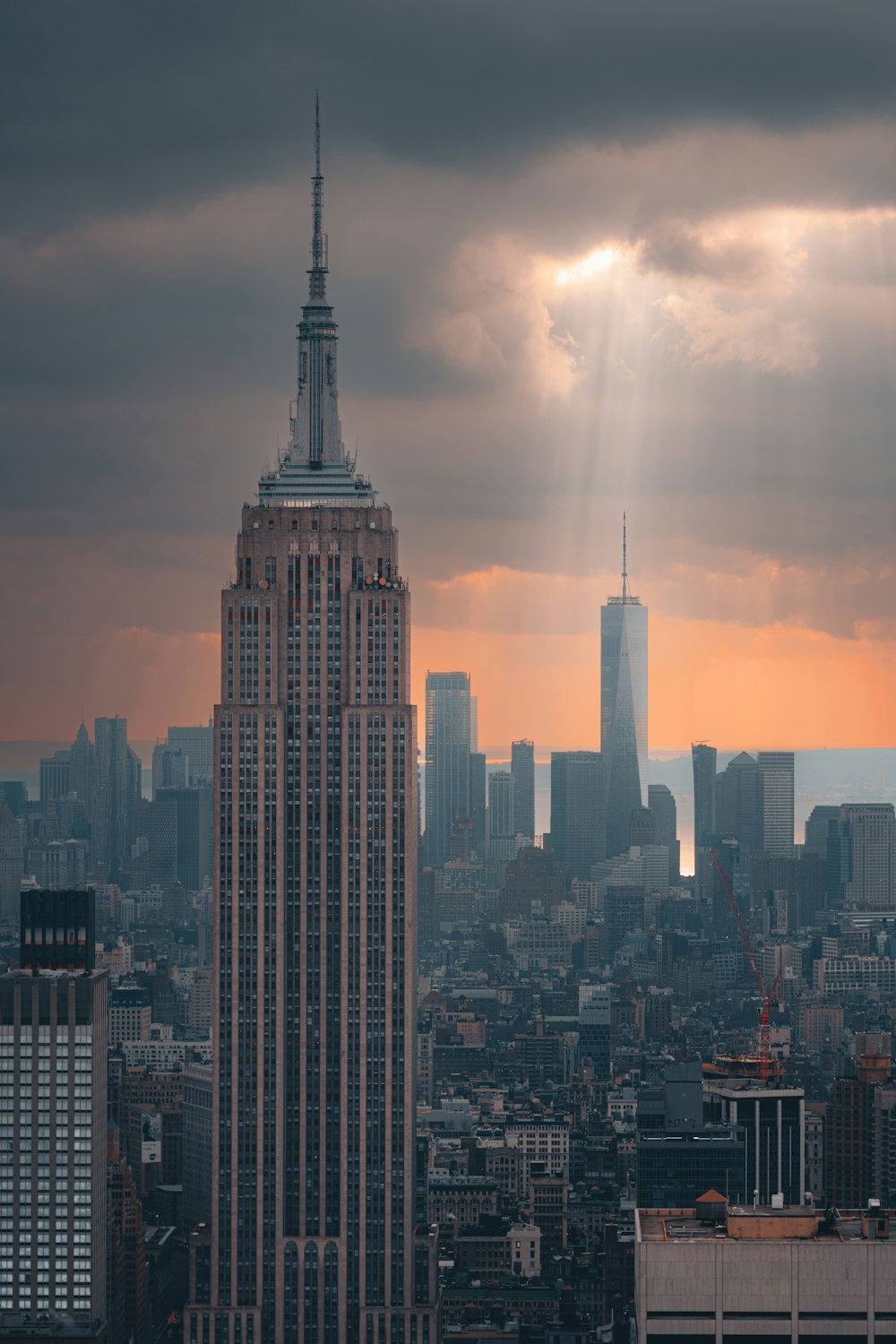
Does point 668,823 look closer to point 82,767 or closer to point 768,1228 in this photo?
point 82,767

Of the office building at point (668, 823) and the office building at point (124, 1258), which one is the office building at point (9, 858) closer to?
the office building at point (124, 1258)

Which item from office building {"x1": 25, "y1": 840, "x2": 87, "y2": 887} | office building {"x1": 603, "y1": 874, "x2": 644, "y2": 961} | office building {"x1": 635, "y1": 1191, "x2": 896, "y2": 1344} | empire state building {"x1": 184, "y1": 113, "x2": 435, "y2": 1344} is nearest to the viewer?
office building {"x1": 635, "y1": 1191, "x2": 896, "y2": 1344}

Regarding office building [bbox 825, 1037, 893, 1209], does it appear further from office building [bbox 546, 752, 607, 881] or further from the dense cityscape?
office building [bbox 546, 752, 607, 881]

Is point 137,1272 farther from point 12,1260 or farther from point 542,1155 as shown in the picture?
point 542,1155

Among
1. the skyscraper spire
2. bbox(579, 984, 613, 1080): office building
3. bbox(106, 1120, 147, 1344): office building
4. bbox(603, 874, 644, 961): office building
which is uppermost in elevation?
the skyscraper spire

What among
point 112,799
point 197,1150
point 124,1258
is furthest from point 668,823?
point 124,1258

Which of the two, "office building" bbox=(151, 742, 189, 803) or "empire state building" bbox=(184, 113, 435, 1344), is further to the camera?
"office building" bbox=(151, 742, 189, 803)

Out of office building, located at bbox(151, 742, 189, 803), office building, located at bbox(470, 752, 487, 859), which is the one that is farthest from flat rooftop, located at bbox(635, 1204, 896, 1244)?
office building, located at bbox(470, 752, 487, 859)
